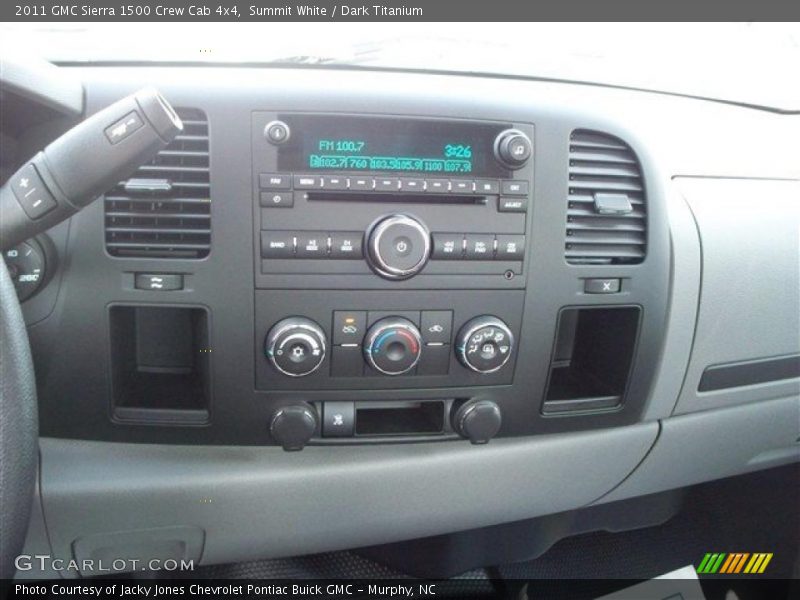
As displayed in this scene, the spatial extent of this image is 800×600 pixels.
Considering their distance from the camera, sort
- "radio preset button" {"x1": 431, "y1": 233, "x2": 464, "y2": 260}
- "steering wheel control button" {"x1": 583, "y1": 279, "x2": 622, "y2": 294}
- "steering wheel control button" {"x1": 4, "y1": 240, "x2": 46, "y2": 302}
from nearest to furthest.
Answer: "steering wheel control button" {"x1": 4, "y1": 240, "x2": 46, "y2": 302} → "radio preset button" {"x1": 431, "y1": 233, "x2": 464, "y2": 260} → "steering wheel control button" {"x1": 583, "y1": 279, "x2": 622, "y2": 294}

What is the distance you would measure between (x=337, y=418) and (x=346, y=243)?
316mm

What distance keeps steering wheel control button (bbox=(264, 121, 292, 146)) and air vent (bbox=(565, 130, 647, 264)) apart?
1.60ft

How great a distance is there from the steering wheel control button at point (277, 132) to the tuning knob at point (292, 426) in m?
0.44

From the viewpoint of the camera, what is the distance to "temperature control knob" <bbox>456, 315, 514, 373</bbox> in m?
1.19

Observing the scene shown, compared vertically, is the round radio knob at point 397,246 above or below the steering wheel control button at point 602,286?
above

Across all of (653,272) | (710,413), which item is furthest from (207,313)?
(710,413)

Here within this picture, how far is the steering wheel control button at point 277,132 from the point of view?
3.51 ft

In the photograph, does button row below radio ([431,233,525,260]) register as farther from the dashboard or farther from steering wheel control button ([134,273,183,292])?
steering wheel control button ([134,273,183,292])

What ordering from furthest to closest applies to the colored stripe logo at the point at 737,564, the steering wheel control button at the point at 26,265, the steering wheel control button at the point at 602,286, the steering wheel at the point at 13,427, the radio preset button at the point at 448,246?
1. the colored stripe logo at the point at 737,564
2. the steering wheel control button at the point at 602,286
3. the radio preset button at the point at 448,246
4. the steering wheel control button at the point at 26,265
5. the steering wheel at the point at 13,427

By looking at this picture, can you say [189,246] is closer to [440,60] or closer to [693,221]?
[440,60]

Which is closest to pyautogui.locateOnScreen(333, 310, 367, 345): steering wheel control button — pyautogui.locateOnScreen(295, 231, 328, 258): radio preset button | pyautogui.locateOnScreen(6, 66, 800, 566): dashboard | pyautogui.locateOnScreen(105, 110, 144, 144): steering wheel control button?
pyautogui.locateOnScreen(6, 66, 800, 566): dashboard

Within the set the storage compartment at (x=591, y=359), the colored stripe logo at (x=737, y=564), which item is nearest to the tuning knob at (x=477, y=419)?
the storage compartment at (x=591, y=359)

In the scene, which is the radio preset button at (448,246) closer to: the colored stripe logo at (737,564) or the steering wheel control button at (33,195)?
the steering wheel control button at (33,195)

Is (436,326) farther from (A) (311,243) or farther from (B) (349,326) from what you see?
(A) (311,243)
